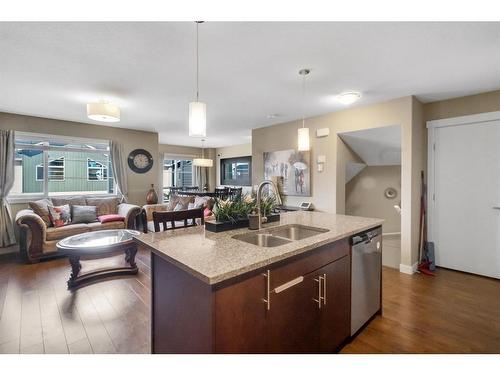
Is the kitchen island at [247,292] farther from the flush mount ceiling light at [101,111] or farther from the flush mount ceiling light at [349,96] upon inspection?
the flush mount ceiling light at [101,111]

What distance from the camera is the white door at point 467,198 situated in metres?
3.01

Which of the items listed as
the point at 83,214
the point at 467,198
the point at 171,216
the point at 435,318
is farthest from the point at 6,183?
the point at 467,198

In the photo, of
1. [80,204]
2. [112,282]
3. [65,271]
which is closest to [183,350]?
[112,282]

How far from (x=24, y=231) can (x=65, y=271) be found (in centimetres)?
97

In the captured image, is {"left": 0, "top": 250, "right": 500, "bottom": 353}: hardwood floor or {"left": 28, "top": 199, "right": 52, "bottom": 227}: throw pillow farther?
{"left": 28, "top": 199, "right": 52, "bottom": 227}: throw pillow

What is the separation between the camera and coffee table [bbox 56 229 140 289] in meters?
2.70

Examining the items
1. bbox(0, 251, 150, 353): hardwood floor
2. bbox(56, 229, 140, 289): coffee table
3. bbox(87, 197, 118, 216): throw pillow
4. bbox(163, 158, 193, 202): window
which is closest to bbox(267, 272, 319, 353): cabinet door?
bbox(0, 251, 150, 353): hardwood floor

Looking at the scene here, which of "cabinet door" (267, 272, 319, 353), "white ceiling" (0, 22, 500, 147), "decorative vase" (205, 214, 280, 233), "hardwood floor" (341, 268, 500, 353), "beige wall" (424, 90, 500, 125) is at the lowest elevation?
"hardwood floor" (341, 268, 500, 353)

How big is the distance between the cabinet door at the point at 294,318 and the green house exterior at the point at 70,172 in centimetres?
519

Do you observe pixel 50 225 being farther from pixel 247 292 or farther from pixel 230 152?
pixel 230 152

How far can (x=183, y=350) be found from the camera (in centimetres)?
119

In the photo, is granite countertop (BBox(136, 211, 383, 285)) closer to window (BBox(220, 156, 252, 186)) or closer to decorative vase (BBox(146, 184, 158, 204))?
decorative vase (BBox(146, 184, 158, 204))

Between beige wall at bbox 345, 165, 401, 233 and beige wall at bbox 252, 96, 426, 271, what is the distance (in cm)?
93

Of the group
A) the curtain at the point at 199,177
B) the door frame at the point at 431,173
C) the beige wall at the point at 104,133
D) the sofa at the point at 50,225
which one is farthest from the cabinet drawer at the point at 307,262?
the curtain at the point at 199,177
